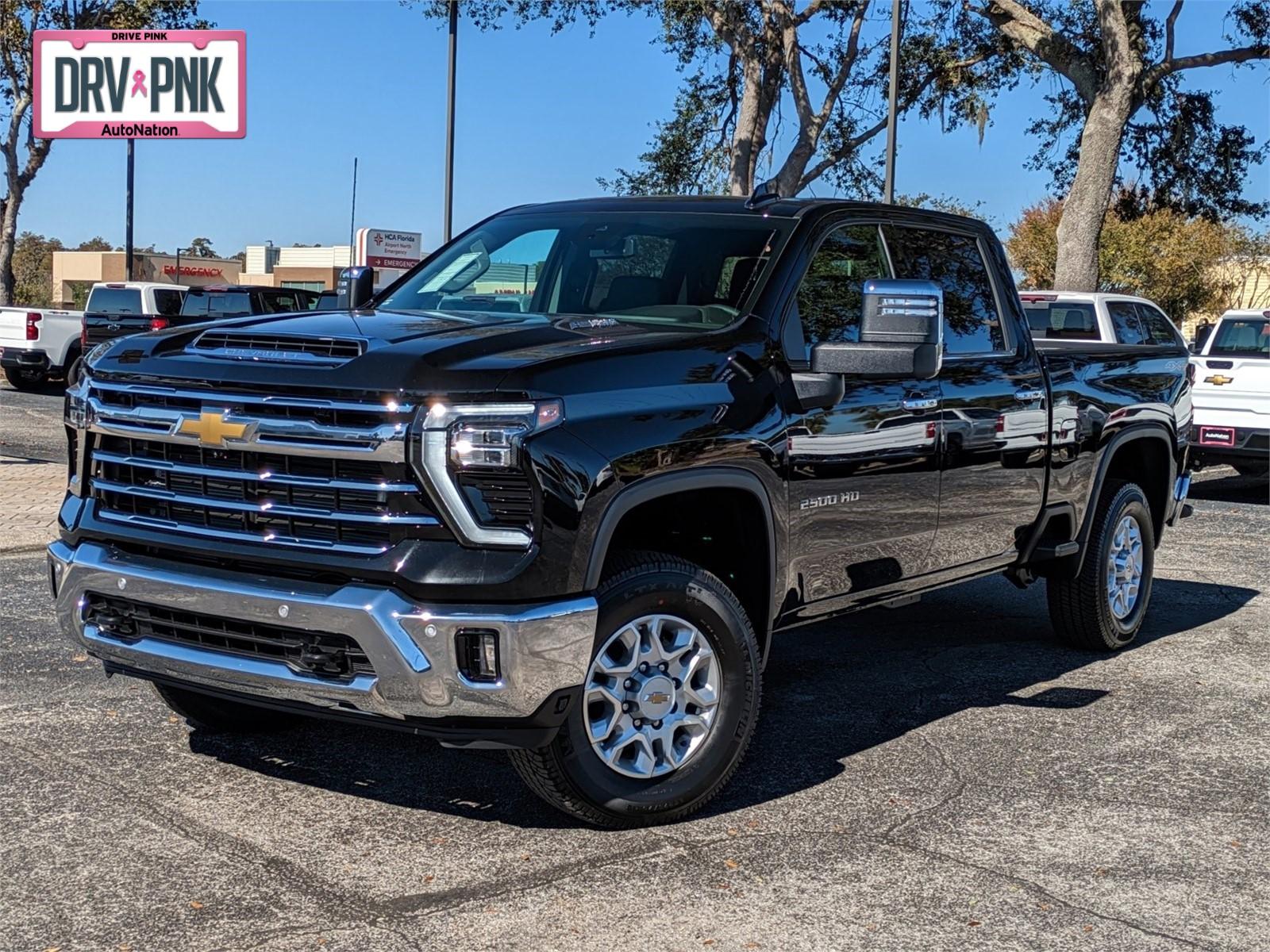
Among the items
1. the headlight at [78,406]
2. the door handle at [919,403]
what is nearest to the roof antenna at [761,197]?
the door handle at [919,403]

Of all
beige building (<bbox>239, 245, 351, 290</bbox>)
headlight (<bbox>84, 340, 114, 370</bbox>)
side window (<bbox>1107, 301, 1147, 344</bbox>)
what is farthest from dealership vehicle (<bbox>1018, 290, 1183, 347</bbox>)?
beige building (<bbox>239, 245, 351, 290</bbox>)

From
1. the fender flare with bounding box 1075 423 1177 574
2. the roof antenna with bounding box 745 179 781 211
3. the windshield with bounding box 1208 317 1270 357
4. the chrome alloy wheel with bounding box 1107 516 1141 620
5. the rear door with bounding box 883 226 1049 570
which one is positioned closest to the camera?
the roof antenna with bounding box 745 179 781 211

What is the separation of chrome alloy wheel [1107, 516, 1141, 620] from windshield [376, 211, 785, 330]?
2.97 meters

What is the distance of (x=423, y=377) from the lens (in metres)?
4.46

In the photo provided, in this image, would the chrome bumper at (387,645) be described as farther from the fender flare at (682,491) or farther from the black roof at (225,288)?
the black roof at (225,288)

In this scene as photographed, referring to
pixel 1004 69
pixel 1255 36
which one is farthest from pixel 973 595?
pixel 1004 69

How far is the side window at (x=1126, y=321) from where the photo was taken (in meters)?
14.5

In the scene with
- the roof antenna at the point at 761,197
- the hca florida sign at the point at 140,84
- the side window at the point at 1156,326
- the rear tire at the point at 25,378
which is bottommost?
the rear tire at the point at 25,378

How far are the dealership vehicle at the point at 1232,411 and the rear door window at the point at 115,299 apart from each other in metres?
17.2

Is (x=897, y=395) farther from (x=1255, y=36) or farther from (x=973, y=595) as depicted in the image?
(x=1255, y=36)

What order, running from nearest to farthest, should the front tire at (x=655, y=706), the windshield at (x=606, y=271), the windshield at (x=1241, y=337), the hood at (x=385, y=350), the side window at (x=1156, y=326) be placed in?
the hood at (x=385, y=350), the front tire at (x=655, y=706), the windshield at (x=606, y=271), the side window at (x=1156, y=326), the windshield at (x=1241, y=337)

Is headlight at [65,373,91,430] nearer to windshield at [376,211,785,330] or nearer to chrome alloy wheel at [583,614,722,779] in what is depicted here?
windshield at [376,211,785,330]

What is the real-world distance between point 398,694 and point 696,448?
121 centimetres

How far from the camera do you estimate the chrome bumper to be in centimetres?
437
